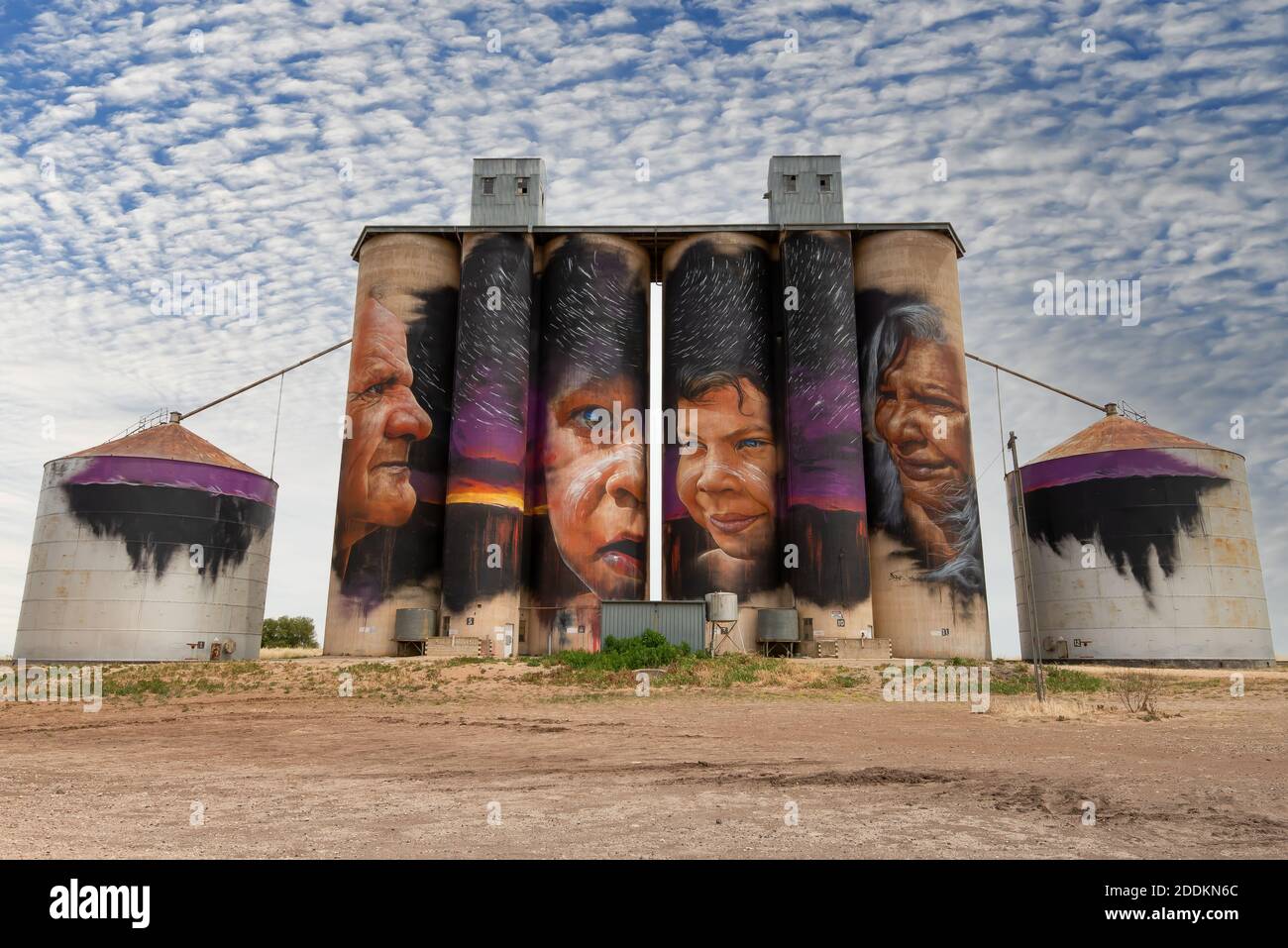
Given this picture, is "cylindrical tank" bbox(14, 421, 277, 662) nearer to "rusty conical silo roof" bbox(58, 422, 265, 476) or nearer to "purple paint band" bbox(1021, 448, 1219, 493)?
"rusty conical silo roof" bbox(58, 422, 265, 476)

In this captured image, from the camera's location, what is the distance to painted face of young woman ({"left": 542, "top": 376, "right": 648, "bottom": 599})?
5181cm

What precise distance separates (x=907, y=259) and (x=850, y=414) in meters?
12.3

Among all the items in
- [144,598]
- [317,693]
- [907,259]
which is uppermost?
[907,259]

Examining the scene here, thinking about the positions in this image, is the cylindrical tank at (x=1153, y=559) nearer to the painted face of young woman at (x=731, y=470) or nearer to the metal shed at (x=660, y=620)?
the painted face of young woman at (x=731, y=470)

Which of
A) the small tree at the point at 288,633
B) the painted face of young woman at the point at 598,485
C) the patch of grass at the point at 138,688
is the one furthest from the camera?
the small tree at the point at 288,633

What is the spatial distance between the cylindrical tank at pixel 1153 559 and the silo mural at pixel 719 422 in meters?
16.4

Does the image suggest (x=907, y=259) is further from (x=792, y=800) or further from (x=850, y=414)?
(x=792, y=800)

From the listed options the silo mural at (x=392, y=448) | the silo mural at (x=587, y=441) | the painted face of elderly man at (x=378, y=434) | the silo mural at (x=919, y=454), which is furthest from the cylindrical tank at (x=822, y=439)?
the painted face of elderly man at (x=378, y=434)

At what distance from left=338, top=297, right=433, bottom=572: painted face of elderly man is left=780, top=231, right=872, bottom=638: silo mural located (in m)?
24.0

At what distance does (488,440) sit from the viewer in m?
51.6

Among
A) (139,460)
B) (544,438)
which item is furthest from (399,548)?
(139,460)

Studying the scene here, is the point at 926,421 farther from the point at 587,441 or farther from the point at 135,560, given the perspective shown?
the point at 135,560

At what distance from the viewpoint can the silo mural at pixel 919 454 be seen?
50188mm
